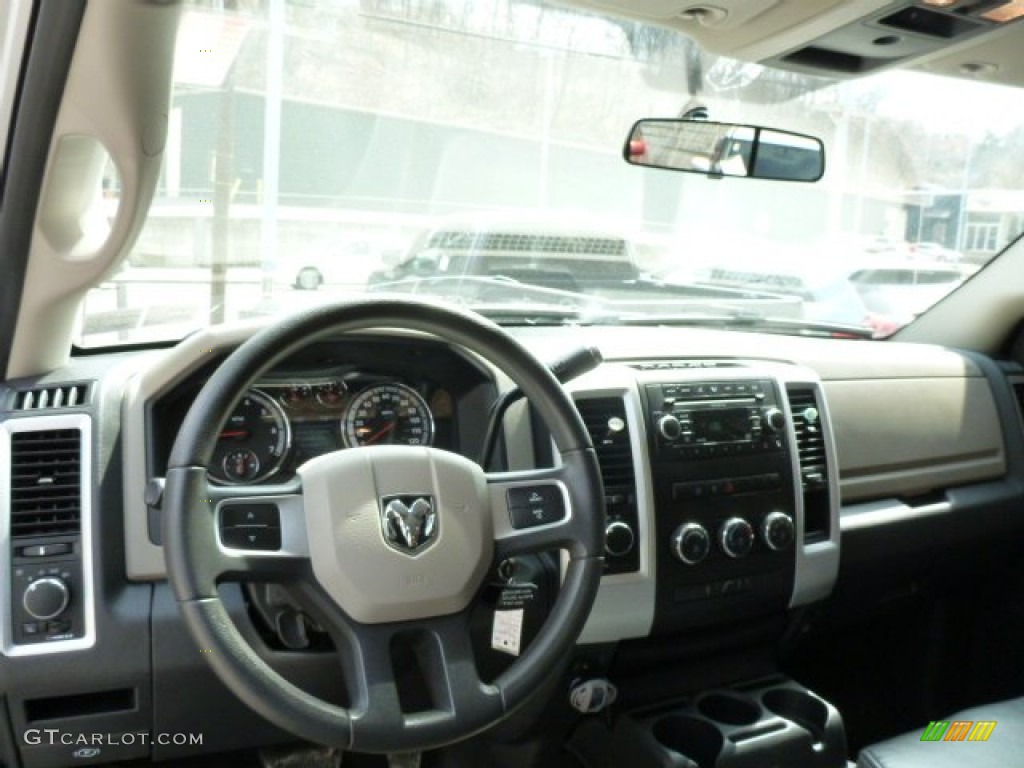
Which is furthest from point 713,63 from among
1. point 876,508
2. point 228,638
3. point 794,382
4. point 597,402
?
point 228,638

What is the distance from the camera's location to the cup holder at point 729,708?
8.60ft

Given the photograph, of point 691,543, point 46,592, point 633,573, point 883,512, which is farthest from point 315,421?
point 883,512

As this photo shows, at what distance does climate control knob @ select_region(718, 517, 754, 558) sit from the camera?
8.27 ft

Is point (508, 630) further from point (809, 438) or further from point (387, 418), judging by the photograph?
point (809, 438)

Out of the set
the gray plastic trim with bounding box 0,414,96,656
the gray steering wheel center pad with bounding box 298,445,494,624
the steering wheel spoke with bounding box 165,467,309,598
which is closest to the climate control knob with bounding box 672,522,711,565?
the gray steering wheel center pad with bounding box 298,445,494,624

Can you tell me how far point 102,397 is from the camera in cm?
205

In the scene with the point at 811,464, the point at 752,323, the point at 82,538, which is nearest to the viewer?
the point at 82,538

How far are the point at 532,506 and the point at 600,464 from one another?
0.56 metres

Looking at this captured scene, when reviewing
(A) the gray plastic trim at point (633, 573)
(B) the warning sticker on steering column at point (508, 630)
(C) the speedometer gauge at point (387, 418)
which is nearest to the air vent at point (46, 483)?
(C) the speedometer gauge at point (387, 418)

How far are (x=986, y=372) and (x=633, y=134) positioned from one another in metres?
1.56

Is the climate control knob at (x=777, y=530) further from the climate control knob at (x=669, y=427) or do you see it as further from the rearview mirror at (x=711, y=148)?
the rearview mirror at (x=711, y=148)

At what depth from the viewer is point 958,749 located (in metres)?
2.13

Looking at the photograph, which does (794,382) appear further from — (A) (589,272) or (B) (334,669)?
(B) (334,669)

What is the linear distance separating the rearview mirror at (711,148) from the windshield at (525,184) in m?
0.11
